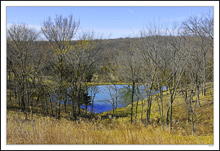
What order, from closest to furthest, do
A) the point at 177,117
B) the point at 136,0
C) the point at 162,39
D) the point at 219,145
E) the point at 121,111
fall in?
the point at 219,145 < the point at 136,0 < the point at 162,39 < the point at 177,117 < the point at 121,111

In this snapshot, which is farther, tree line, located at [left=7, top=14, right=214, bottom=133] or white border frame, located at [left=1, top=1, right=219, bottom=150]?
tree line, located at [left=7, top=14, right=214, bottom=133]

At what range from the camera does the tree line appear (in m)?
5.29

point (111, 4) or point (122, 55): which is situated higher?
point (111, 4)

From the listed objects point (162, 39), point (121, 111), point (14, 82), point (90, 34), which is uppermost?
point (90, 34)

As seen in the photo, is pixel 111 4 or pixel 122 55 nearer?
pixel 111 4

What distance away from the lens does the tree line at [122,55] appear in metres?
5.29

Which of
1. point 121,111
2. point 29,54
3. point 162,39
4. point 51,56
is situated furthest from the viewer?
point 121,111

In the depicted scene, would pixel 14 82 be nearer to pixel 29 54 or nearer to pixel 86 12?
pixel 29 54

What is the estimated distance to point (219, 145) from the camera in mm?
2951

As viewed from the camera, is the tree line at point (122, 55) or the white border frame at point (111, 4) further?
the tree line at point (122, 55)

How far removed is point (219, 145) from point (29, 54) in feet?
27.0

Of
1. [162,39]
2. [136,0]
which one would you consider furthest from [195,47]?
[136,0]

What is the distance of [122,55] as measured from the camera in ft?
34.3

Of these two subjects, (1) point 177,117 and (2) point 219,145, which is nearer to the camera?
(2) point 219,145
